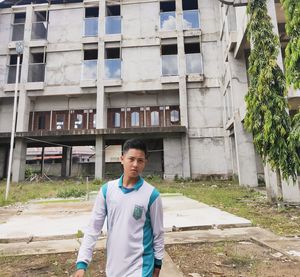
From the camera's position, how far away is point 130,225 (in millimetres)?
1802

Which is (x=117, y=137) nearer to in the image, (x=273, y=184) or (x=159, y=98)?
(x=159, y=98)

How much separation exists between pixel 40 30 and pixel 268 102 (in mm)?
17629

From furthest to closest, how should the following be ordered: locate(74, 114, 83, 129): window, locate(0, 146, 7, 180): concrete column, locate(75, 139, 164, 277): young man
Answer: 1. locate(0, 146, 7, 180): concrete column
2. locate(74, 114, 83, 129): window
3. locate(75, 139, 164, 277): young man

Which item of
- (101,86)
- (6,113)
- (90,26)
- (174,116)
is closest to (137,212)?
(101,86)

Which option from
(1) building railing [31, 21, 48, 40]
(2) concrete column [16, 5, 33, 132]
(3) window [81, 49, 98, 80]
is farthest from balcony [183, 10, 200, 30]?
(2) concrete column [16, 5, 33, 132]

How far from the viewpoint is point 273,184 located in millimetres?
8164

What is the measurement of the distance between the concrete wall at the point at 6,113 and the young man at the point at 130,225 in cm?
1910

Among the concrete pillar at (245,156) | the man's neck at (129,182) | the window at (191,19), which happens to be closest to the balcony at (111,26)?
the window at (191,19)

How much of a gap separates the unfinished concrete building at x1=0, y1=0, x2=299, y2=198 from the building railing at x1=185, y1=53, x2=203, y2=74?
62 mm

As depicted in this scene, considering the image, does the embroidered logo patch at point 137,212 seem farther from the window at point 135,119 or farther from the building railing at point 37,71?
the building railing at point 37,71

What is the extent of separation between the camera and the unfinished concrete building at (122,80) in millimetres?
16766

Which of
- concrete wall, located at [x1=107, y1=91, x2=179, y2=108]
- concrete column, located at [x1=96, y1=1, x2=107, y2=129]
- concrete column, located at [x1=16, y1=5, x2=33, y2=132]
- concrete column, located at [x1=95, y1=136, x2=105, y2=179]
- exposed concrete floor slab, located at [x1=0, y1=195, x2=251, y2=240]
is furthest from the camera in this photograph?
concrete wall, located at [x1=107, y1=91, x2=179, y2=108]

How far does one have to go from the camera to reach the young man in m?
1.76

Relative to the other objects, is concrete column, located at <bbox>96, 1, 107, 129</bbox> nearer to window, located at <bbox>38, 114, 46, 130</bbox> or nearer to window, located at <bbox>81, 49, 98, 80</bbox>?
window, located at <bbox>81, 49, 98, 80</bbox>
